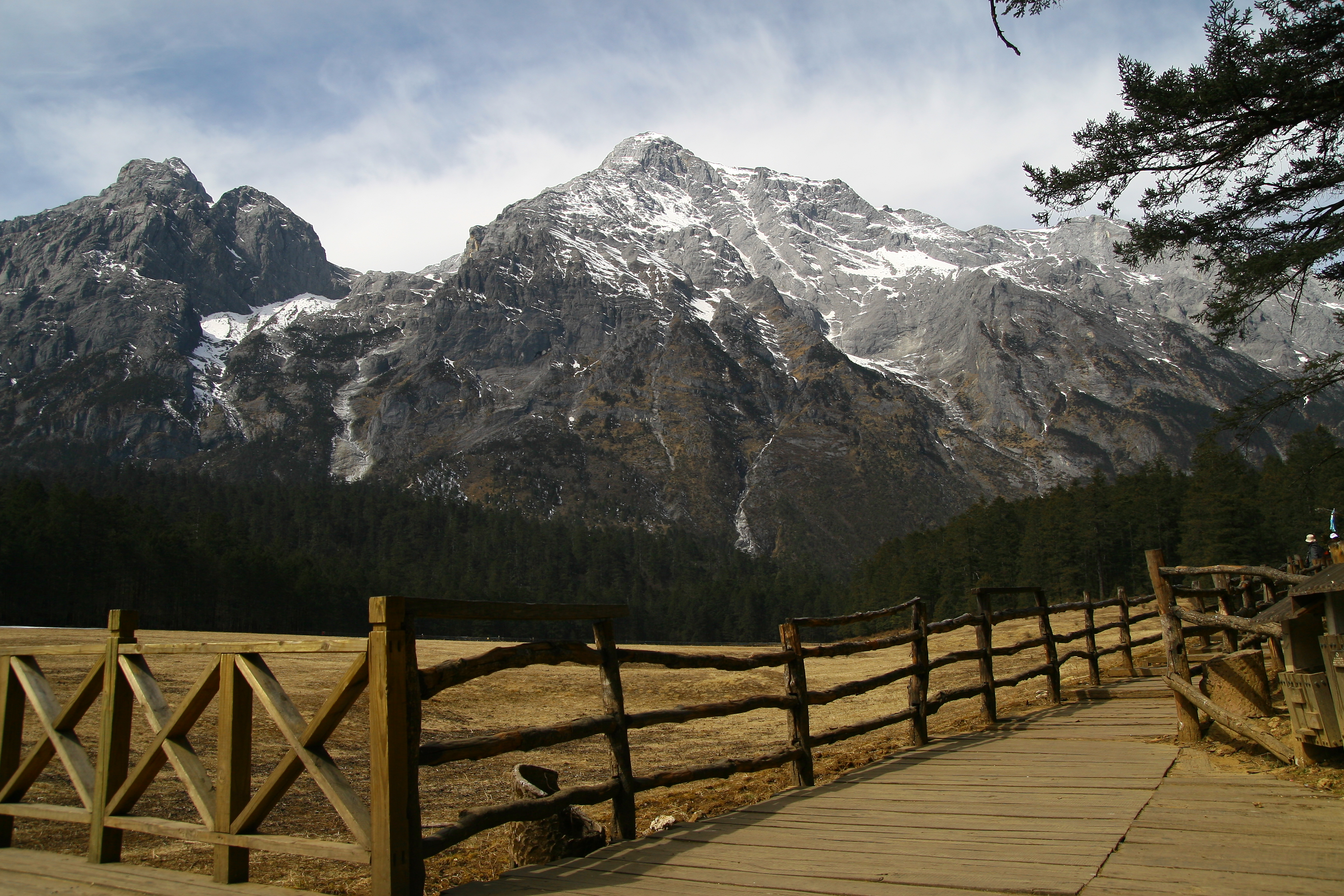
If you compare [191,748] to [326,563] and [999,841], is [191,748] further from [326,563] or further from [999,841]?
[326,563]

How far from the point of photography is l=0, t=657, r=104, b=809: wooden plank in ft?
18.0

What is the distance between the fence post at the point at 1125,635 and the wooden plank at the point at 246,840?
15.0 metres

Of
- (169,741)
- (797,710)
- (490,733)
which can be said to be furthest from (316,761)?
(797,710)

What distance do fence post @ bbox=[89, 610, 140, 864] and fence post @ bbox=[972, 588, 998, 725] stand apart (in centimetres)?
891

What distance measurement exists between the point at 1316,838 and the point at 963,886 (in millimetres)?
2228

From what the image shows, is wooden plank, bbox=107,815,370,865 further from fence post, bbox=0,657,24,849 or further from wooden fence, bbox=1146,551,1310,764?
wooden fence, bbox=1146,551,1310,764

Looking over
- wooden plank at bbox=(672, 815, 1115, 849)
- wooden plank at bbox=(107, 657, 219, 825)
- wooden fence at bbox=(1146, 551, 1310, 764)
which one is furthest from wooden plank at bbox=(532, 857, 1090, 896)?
wooden fence at bbox=(1146, 551, 1310, 764)

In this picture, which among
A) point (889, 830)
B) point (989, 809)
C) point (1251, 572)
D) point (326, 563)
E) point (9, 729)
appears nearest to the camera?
point (889, 830)

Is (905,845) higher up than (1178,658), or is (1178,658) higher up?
(1178,658)

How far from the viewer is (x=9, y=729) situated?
5.91m

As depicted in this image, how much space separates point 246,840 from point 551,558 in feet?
447

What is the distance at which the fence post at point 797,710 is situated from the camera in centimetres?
768

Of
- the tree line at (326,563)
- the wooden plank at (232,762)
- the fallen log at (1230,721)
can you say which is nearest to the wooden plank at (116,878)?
the wooden plank at (232,762)

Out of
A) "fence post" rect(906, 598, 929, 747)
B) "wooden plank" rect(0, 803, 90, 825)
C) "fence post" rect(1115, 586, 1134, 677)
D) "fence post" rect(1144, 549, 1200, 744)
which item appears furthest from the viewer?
"fence post" rect(1115, 586, 1134, 677)
